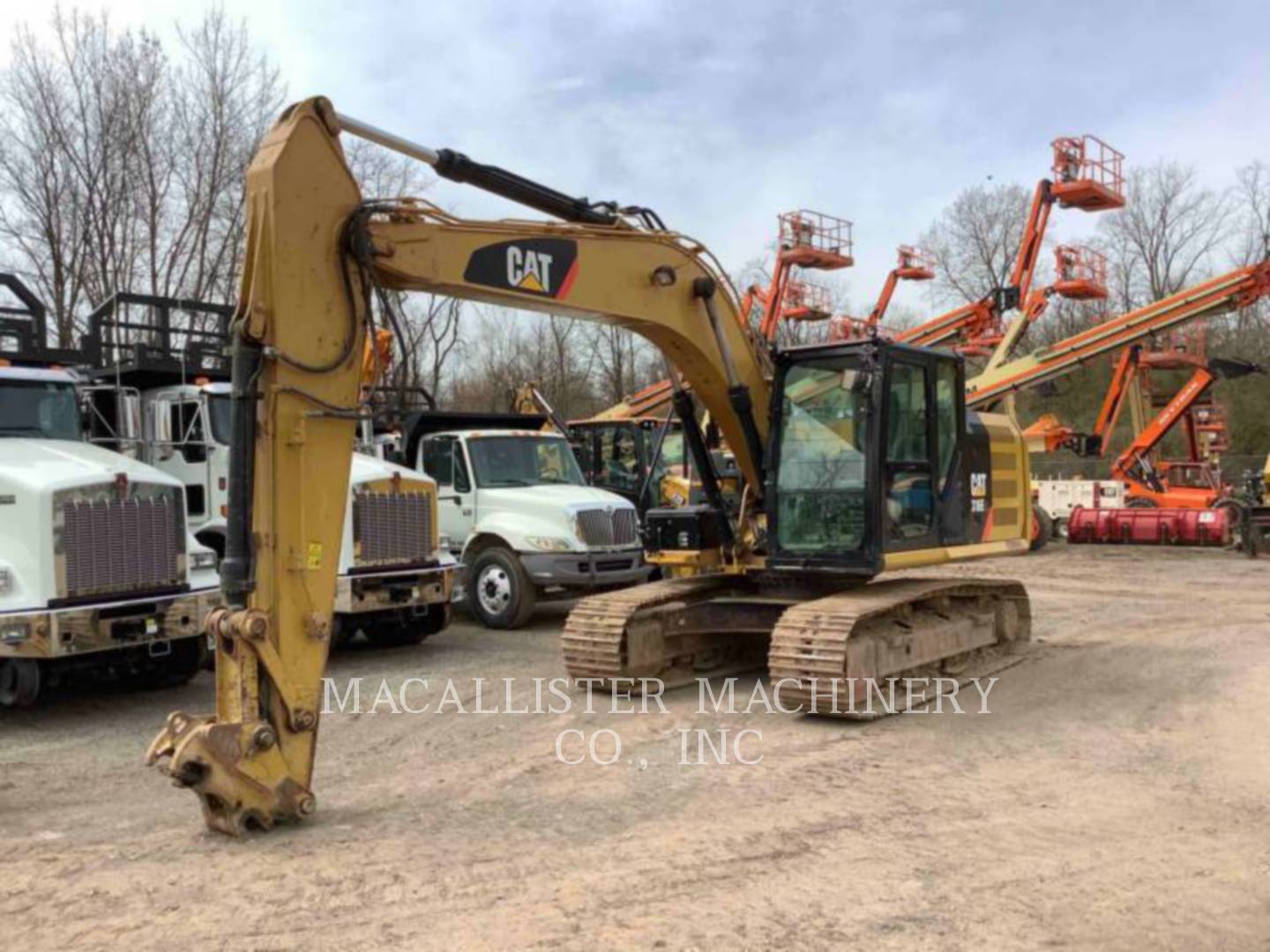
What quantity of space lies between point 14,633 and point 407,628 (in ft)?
13.6

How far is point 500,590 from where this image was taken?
12.4 metres

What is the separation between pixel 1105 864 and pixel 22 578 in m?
6.99

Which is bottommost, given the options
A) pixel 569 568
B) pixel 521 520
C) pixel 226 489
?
pixel 569 568

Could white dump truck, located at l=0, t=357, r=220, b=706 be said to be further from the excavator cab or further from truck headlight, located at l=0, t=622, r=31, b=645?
the excavator cab

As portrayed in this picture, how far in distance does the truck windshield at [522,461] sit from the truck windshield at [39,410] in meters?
4.65

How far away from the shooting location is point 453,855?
16.2 ft

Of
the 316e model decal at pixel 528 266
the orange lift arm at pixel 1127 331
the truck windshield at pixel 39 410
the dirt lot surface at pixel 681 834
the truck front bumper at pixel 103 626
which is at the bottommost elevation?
the dirt lot surface at pixel 681 834

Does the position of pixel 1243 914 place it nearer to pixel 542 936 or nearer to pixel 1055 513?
pixel 542 936

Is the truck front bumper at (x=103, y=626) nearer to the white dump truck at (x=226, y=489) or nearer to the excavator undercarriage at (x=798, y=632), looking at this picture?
the white dump truck at (x=226, y=489)

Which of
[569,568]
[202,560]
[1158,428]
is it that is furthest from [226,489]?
[1158,428]

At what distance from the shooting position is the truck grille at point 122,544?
7840 mm

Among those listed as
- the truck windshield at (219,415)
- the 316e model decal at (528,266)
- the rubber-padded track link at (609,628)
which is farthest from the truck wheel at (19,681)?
the 316e model decal at (528,266)

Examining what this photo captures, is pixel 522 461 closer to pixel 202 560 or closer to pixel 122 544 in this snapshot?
pixel 202 560

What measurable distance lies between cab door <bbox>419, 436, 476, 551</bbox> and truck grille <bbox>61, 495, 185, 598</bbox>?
177 inches
